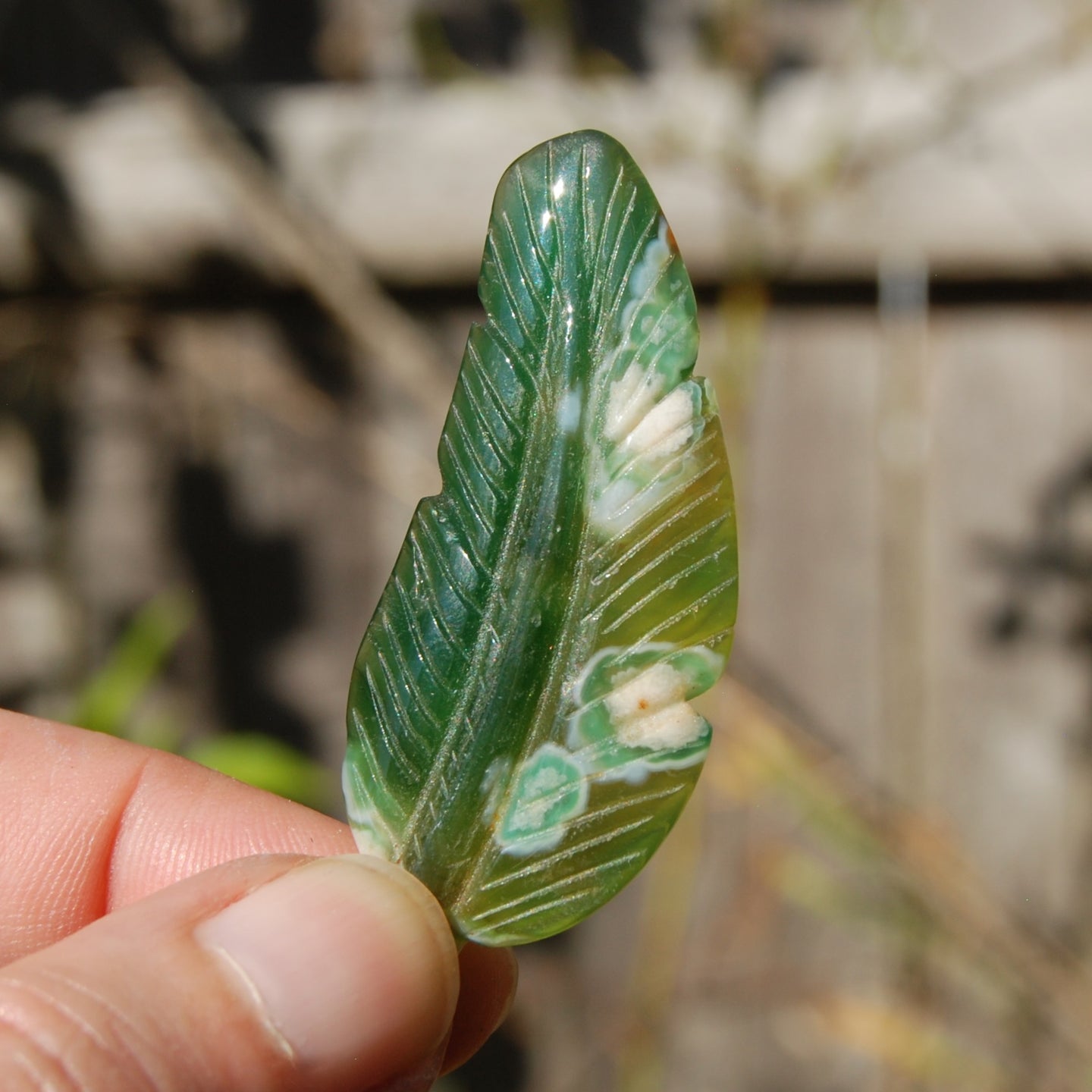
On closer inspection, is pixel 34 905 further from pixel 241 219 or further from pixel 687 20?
pixel 687 20

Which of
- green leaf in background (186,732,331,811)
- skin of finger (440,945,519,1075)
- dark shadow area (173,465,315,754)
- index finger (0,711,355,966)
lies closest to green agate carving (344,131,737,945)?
skin of finger (440,945,519,1075)

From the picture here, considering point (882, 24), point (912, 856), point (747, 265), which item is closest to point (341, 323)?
point (747, 265)

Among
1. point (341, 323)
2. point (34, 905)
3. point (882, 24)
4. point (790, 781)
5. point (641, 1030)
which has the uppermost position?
point (882, 24)

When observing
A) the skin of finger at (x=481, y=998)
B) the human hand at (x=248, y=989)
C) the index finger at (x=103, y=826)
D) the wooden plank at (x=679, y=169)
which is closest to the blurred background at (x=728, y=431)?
the wooden plank at (x=679, y=169)

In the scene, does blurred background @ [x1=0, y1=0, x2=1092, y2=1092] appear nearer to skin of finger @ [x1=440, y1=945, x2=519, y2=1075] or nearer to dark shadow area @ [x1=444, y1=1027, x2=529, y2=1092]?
dark shadow area @ [x1=444, y1=1027, x2=529, y2=1092]

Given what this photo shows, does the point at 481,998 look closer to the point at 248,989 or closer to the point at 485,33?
the point at 248,989

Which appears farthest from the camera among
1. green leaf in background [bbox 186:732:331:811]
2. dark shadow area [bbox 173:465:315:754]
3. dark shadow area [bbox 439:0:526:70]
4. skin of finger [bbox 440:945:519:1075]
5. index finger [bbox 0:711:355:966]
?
dark shadow area [bbox 173:465:315:754]

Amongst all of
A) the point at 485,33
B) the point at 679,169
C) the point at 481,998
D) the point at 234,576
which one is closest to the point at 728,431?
the point at 679,169

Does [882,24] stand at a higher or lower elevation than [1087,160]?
higher
